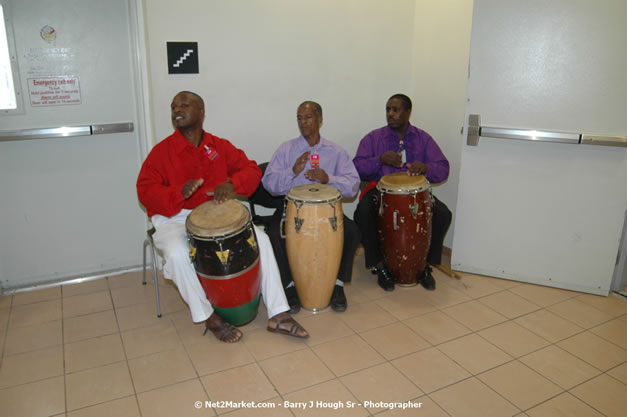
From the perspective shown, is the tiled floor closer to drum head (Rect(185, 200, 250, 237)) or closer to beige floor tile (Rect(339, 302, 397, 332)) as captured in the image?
beige floor tile (Rect(339, 302, 397, 332))

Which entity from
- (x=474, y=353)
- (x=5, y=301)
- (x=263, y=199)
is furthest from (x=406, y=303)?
(x=5, y=301)

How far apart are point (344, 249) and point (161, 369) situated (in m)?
1.30

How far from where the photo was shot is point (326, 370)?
8.10 feet

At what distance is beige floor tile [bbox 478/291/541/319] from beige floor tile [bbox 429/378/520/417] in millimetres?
806

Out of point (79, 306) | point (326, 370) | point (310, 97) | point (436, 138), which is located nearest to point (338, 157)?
point (310, 97)

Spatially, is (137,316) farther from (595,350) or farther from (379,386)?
(595,350)

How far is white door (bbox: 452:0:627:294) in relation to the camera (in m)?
2.93

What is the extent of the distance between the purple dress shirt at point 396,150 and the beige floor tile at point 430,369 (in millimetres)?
1348

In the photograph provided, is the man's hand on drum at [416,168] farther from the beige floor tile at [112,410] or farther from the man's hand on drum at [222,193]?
the beige floor tile at [112,410]

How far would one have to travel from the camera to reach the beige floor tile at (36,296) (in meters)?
3.17

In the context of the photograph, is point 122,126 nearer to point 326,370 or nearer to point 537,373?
point 326,370

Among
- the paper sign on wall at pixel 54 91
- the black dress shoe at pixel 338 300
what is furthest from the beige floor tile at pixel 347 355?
the paper sign on wall at pixel 54 91

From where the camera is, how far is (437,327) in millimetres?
2867

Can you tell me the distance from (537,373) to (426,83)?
2.39m
